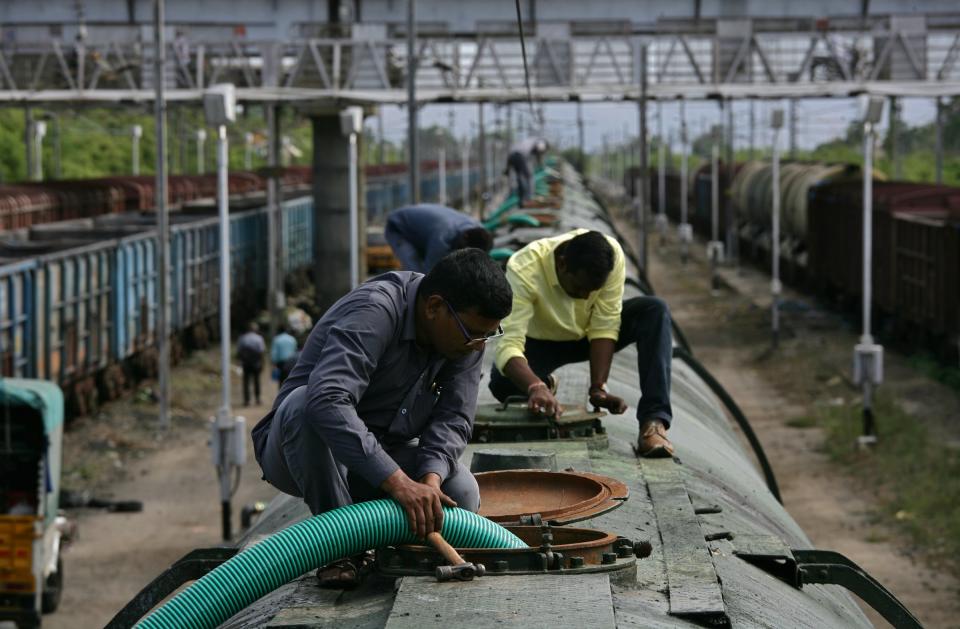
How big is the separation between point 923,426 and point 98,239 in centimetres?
1296

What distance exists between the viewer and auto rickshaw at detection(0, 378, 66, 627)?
10930mm

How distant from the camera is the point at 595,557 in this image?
386cm

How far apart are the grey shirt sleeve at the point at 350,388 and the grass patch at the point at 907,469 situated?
9591 mm

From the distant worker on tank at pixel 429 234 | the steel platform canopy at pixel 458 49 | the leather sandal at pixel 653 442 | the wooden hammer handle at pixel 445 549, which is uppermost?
the steel platform canopy at pixel 458 49

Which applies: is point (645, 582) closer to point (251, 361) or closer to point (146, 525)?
point (146, 525)

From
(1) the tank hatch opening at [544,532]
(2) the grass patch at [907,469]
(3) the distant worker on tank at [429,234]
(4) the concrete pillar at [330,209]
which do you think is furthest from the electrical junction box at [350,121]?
(1) the tank hatch opening at [544,532]

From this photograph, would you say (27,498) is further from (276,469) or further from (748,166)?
(748,166)

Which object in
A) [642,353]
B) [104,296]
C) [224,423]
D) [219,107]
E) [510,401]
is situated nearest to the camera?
[510,401]

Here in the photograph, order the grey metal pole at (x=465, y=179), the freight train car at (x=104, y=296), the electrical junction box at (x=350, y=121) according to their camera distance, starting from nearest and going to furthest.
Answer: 1. the freight train car at (x=104, y=296)
2. the electrical junction box at (x=350, y=121)
3. the grey metal pole at (x=465, y=179)

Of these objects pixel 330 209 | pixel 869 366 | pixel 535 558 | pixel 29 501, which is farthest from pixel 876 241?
pixel 535 558

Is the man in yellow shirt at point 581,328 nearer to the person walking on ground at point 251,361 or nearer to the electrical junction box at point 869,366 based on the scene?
the electrical junction box at point 869,366

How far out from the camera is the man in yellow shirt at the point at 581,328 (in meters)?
6.14

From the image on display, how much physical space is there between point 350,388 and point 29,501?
26.8ft

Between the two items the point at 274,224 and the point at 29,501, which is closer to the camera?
the point at 29,501
